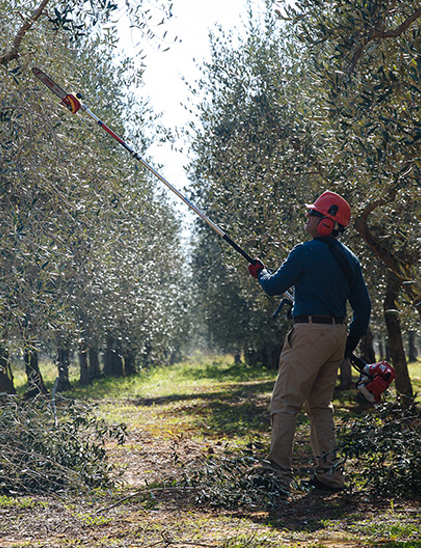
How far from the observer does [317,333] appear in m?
5.74


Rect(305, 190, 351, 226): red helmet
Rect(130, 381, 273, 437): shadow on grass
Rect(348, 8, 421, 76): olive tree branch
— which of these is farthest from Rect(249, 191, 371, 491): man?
Rect(130, 381, 273, 437): shadow on grass

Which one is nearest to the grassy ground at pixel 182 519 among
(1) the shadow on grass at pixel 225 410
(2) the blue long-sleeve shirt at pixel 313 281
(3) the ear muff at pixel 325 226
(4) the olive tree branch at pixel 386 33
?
(2) the blue long-sleeve shirt at pixel 313 281

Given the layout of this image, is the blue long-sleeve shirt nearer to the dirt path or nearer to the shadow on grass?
the dirt path

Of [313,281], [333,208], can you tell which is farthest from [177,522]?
[333,208]

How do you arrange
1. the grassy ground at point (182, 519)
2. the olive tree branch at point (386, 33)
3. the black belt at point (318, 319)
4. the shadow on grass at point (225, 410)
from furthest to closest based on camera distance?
1. the shadow on grass at point (225, 410)
2. the olive tree branch at point (386, 33)
3. the black belt at point (318, 319)
4. the grassy ground at point (182, 519)

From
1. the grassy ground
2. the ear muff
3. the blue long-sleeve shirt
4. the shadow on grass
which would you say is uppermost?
the ear muff

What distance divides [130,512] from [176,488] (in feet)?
2.08

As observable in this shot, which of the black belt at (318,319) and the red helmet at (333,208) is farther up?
the red helmet at (333,208)

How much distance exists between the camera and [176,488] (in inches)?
230

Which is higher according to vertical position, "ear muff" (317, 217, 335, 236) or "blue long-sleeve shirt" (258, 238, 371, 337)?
"ear muff" (317, 217, 335, 236)

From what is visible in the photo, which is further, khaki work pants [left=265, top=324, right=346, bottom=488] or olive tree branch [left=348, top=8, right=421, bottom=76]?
olive tree branch [left=348, top=8, right=421, bottom=76]

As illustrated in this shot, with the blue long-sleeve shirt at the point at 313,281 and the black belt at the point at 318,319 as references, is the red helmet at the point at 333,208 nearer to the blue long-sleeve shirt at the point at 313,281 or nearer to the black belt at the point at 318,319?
the blue long-sleeve shirt at the point at 313,281

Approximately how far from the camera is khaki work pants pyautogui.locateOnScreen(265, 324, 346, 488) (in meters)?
5.67

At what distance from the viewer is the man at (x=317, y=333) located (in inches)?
225
